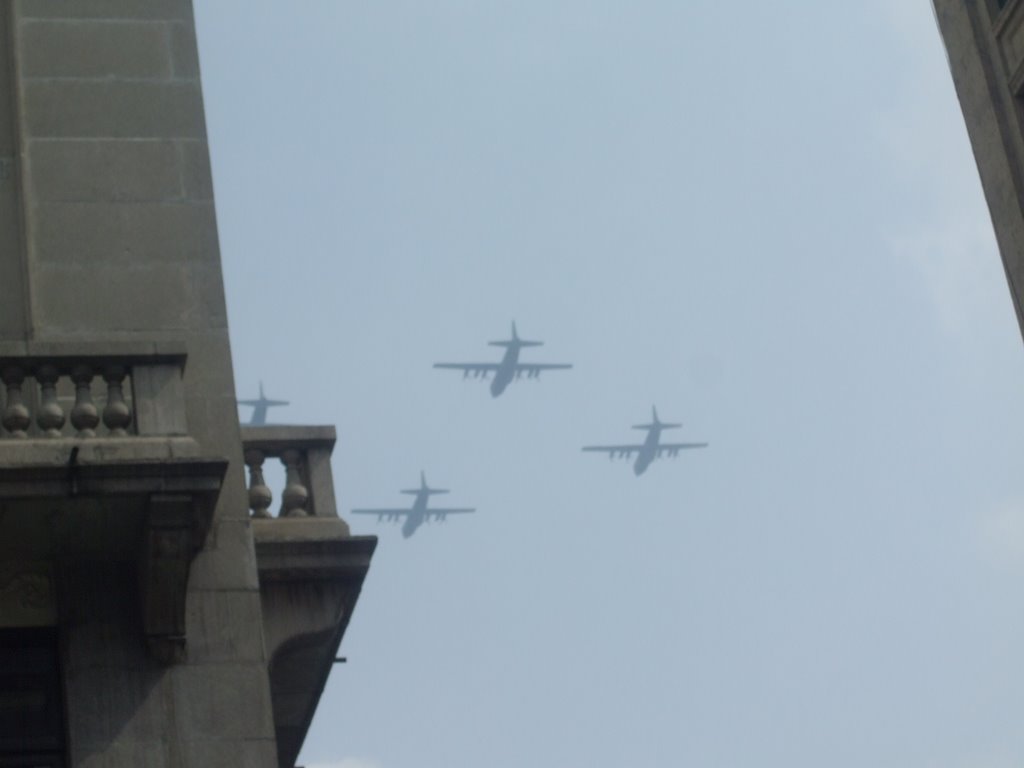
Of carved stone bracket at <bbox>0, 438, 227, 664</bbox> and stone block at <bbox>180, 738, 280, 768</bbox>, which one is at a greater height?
carved stone bracket at <bbox>0, 438, 227, 664</bbox>

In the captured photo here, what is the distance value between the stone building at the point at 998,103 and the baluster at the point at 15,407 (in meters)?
20.2

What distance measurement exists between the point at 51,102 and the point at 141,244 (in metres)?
1.82

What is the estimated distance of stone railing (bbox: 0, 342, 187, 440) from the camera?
1711cm

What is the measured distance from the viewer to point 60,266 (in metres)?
19.1

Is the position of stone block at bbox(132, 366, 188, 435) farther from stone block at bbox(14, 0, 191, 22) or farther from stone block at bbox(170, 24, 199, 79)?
stone block at bbox(14, 0, 191, 22)

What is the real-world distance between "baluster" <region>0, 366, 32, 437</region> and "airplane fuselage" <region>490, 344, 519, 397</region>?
474 feet

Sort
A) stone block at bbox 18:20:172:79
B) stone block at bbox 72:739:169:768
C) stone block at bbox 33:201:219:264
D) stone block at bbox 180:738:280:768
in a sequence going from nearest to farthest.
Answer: stone block at bbox 72:739:169:768, stone block at bbox 180:738:280:768, stone block at bbox 33:201:219:264, stone block at bbox 18:20:172:79

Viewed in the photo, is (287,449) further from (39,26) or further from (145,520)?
(39,26)

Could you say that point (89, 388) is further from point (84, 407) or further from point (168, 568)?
point (168, 568)

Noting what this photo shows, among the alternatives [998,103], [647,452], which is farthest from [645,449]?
[998,103]

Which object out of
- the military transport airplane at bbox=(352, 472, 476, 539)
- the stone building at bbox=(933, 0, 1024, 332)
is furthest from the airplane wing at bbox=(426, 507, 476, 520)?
the stone building at bbox=(933, 0, 1024, 332)

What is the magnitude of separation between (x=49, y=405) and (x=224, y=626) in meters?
2.30

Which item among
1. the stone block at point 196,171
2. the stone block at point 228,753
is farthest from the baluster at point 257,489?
the stone block at point 228,753

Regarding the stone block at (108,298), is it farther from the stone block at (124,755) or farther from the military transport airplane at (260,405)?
the military transport airplane at (260,405)
